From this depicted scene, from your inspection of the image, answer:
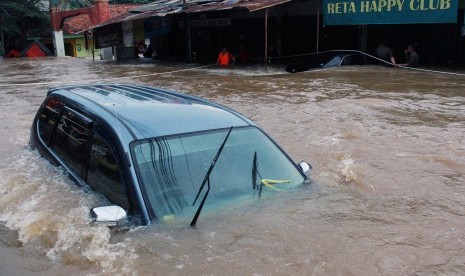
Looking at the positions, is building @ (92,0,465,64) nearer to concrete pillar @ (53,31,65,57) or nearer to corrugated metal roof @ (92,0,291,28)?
corrugated metal roof @ (92,0,291,28)

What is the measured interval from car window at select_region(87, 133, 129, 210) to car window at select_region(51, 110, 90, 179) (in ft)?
0.64

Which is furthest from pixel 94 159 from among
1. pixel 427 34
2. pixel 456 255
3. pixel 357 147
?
pixel 427 34

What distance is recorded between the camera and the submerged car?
3.47 m

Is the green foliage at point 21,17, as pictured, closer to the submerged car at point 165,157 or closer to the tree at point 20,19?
the tree at point 20,19

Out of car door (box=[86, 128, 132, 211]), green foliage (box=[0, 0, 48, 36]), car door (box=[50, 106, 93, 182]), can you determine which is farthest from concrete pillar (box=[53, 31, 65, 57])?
car door (box=[86, 128, 132, 211])

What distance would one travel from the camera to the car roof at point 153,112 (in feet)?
12.4

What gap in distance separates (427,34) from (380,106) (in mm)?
10385

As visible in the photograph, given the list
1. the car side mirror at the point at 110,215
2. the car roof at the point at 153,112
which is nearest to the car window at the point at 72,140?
the car roof at the point at 153,112

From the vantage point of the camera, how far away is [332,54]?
1758 centimetres

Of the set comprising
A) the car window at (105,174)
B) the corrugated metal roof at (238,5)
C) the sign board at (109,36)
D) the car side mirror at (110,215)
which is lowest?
the car side mirror at (110,215)

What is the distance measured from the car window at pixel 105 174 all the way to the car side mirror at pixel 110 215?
0.16m

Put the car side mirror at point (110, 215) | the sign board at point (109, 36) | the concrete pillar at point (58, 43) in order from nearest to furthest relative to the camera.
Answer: the car side mirror at point (110, 215)
the sign board at point (109, 36)
the concrete pillar at point (58, 43)

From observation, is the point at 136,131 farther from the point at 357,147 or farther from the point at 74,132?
the point at 357,147

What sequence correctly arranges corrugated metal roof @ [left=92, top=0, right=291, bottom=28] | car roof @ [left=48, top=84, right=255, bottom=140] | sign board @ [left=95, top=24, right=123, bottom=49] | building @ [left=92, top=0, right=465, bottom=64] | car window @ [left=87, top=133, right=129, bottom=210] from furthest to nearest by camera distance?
sign board @ [left=95, top=24, right=123, bottom=49]
corrugated metal roof @ [left=92, top=0, right=291, bottom=28]
building @ [left=92, top=0, right=465, bottom=64]
car roof @ [left=48, top=84, right=255, bottom=140]
car window @ [left=87, top=133, right=129, bottom=210]
